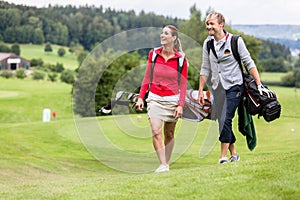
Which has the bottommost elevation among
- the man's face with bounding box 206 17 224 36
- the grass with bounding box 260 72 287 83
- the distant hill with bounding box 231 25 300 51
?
the grass with bounding box 260 72 287 83

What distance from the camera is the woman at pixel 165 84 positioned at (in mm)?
7785

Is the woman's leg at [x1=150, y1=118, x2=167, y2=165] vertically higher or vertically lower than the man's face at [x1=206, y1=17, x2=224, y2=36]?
lower

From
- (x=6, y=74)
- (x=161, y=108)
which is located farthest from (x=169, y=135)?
(x=6, y=74)

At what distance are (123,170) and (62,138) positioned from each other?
6484 millimetres

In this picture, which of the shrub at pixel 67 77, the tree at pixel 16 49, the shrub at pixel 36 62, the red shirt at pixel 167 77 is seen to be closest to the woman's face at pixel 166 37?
the red shirt at pixel 167 77

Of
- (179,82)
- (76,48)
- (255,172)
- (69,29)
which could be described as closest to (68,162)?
(179,82)

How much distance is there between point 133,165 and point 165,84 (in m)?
4.12

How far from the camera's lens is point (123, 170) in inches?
436

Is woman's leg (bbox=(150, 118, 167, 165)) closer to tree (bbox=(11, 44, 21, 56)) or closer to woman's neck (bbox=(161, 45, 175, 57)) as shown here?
woman's neck (bbox=(161, 45, 175, 57))

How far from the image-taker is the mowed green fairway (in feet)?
20.2

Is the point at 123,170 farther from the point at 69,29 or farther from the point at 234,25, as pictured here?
the point at 69,29

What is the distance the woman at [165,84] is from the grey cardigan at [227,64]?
0.46 meters

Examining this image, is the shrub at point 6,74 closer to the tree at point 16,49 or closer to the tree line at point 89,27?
the tree line at point 89,27

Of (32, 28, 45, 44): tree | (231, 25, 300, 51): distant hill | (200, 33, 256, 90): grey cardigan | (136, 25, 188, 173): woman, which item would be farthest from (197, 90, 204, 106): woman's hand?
(32, 28, 45, 44): tree
